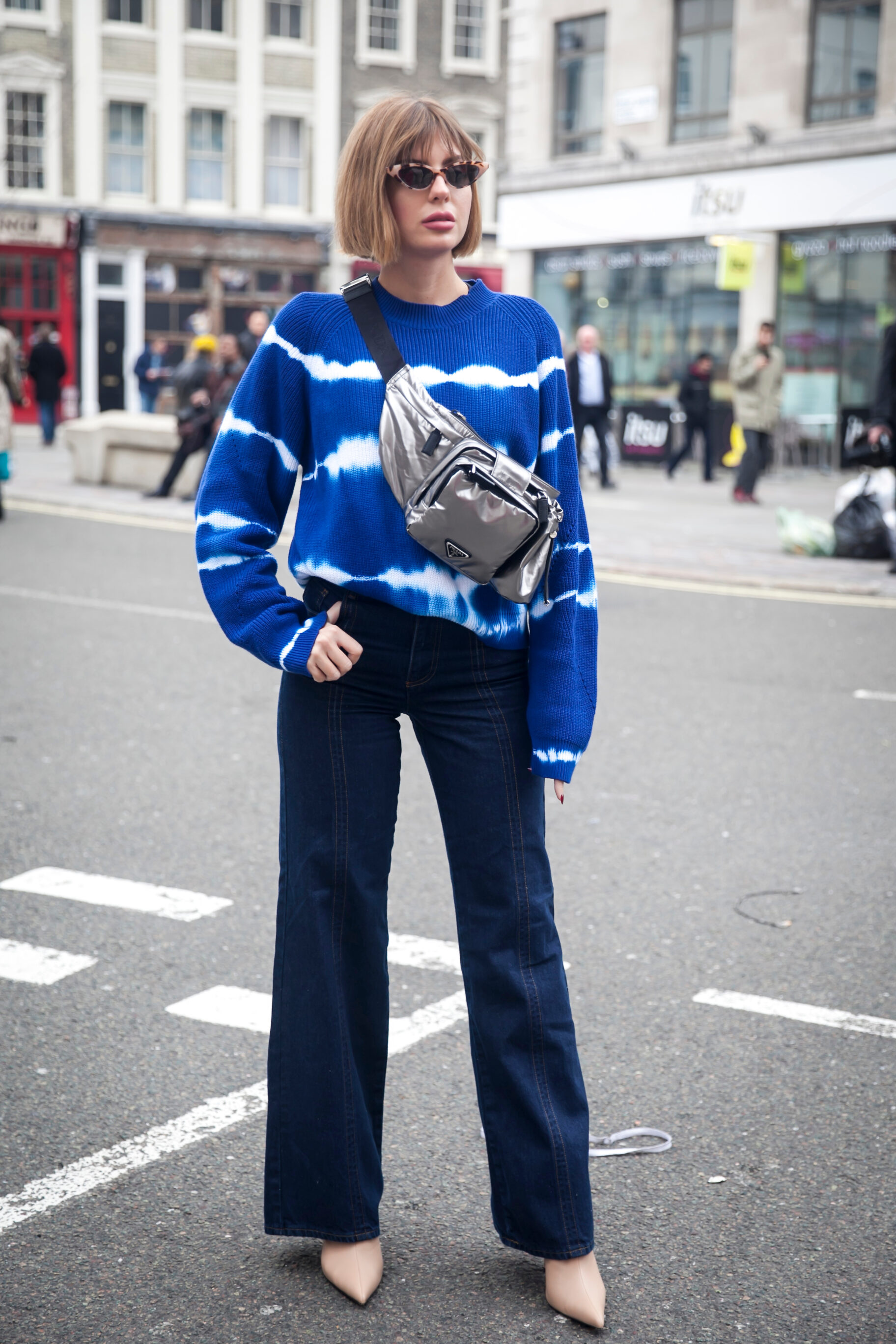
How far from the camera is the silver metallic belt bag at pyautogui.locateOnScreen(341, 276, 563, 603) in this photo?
2.35 m

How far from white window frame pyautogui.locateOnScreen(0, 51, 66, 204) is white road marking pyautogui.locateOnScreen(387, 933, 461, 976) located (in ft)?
109

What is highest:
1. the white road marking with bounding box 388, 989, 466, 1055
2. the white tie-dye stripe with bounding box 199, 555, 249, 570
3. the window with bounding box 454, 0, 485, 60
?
the window with bounding box 454, 0, 485, 60

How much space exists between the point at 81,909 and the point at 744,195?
71.8 ft

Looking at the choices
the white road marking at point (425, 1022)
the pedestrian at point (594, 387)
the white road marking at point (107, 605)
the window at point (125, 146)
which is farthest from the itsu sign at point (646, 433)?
the white road marking at point (425, 1022)

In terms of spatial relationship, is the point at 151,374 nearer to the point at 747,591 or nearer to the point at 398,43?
the point at 398,43

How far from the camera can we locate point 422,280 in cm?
248

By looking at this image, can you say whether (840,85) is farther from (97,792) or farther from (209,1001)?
(209,1001)

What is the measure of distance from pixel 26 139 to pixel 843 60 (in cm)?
1981

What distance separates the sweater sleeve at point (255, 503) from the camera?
2475mm

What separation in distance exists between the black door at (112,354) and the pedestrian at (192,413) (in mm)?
19932

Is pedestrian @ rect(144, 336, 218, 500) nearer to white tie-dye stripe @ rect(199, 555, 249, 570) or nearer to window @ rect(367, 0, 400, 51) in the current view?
white tie-dye stripe @ rect(199, 555, 249, 570)

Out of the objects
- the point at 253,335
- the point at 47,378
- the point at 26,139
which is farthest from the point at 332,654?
the point at 26,139

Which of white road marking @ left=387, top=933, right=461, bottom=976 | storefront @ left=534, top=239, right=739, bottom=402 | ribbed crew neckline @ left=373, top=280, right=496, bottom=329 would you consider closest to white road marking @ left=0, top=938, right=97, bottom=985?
white road marking @ left=387, top=933, right=461, bottom=976

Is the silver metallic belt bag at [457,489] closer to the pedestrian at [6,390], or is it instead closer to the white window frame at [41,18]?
the pedestrian at [6,390]
